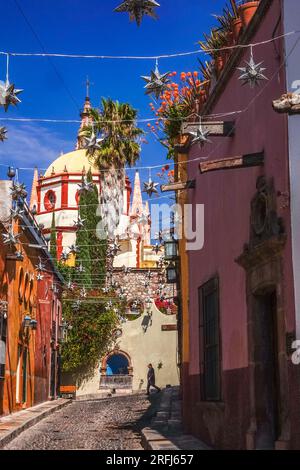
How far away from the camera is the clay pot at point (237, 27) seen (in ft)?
33.0

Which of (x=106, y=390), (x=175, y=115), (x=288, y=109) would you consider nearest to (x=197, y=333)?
(x=175, y=115)

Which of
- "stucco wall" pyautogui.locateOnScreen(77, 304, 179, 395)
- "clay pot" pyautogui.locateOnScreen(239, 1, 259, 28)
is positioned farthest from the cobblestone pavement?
"stucco wall" pyautogui.locateOnScreen(77, 304, 179, 395)

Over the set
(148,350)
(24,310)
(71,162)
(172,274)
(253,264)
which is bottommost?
(148,350)

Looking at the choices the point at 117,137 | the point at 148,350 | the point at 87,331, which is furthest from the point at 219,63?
the point at 87,331

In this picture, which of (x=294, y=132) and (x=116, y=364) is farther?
(x=116, y=364)

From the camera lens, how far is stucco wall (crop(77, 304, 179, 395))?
34.8m

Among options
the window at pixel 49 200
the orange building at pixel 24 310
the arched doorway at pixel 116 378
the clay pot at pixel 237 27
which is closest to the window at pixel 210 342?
the clay pot at pixel 237 27

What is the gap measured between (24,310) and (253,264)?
14208mm

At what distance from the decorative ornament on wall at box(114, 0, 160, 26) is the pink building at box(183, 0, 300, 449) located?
183 centimetres

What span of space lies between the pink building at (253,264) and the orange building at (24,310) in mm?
5442

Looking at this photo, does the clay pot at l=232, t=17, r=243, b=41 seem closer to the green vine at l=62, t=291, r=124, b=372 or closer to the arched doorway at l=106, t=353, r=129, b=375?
the green vine at l=62, t=291, r=124, b=372

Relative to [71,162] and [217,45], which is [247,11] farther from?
[71,162]

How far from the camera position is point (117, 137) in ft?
101
